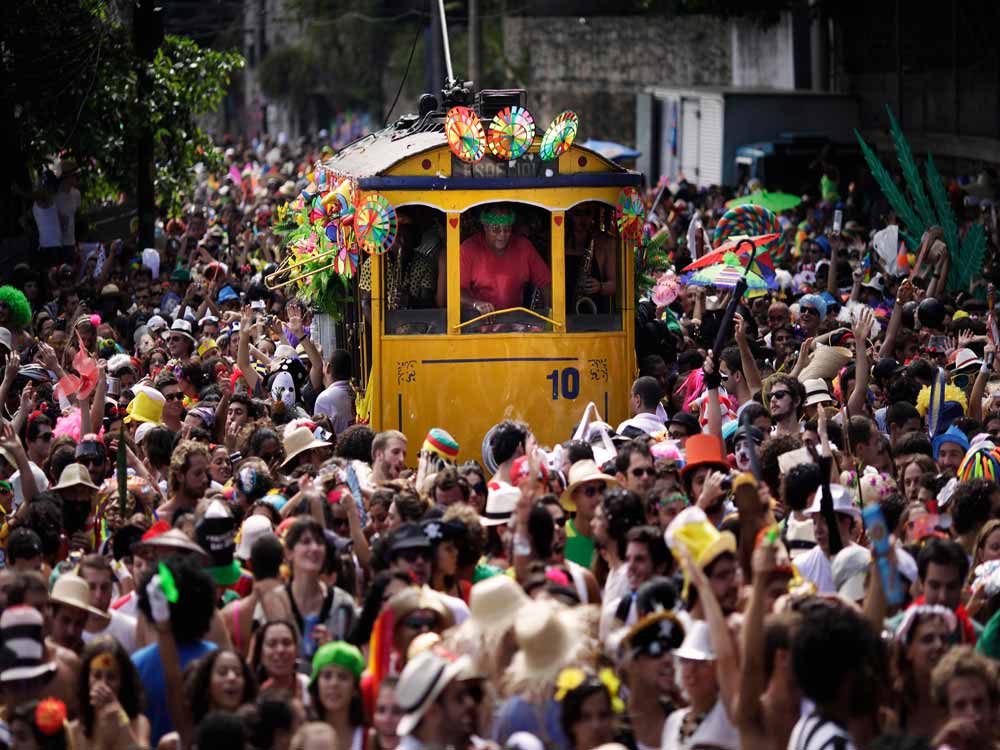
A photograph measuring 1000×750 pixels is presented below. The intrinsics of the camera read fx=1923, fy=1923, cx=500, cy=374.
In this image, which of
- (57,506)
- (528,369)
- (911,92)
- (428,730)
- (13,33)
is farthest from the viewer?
(911,92)

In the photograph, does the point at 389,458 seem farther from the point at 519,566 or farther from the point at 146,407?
the point at 146,407

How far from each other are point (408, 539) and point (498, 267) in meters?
5.80

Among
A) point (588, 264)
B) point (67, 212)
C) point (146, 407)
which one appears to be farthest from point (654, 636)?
point (67, 212)

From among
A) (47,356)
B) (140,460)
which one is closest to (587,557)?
(140,460)

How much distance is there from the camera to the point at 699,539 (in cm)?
695

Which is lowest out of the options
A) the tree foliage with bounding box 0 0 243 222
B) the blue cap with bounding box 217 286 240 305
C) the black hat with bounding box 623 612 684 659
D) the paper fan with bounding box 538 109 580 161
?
the black hat with bounding box 623 612 684 659

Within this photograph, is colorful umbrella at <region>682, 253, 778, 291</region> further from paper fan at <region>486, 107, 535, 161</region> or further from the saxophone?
paper fan at <region>486, 107, 535, 161</region>

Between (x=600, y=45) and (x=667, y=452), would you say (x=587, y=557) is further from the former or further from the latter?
(x=600, y=45)

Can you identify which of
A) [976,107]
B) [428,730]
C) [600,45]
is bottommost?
[428,730]

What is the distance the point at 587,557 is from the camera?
8953mm

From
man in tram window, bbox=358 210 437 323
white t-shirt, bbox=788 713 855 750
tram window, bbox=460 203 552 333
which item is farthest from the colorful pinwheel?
white t-shirt, bbox=788 713 855 750

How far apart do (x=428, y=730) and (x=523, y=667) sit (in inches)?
19.0

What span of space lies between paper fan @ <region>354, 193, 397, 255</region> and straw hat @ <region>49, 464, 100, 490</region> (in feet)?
11.5

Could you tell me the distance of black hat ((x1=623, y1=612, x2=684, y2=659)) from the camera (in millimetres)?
6629
